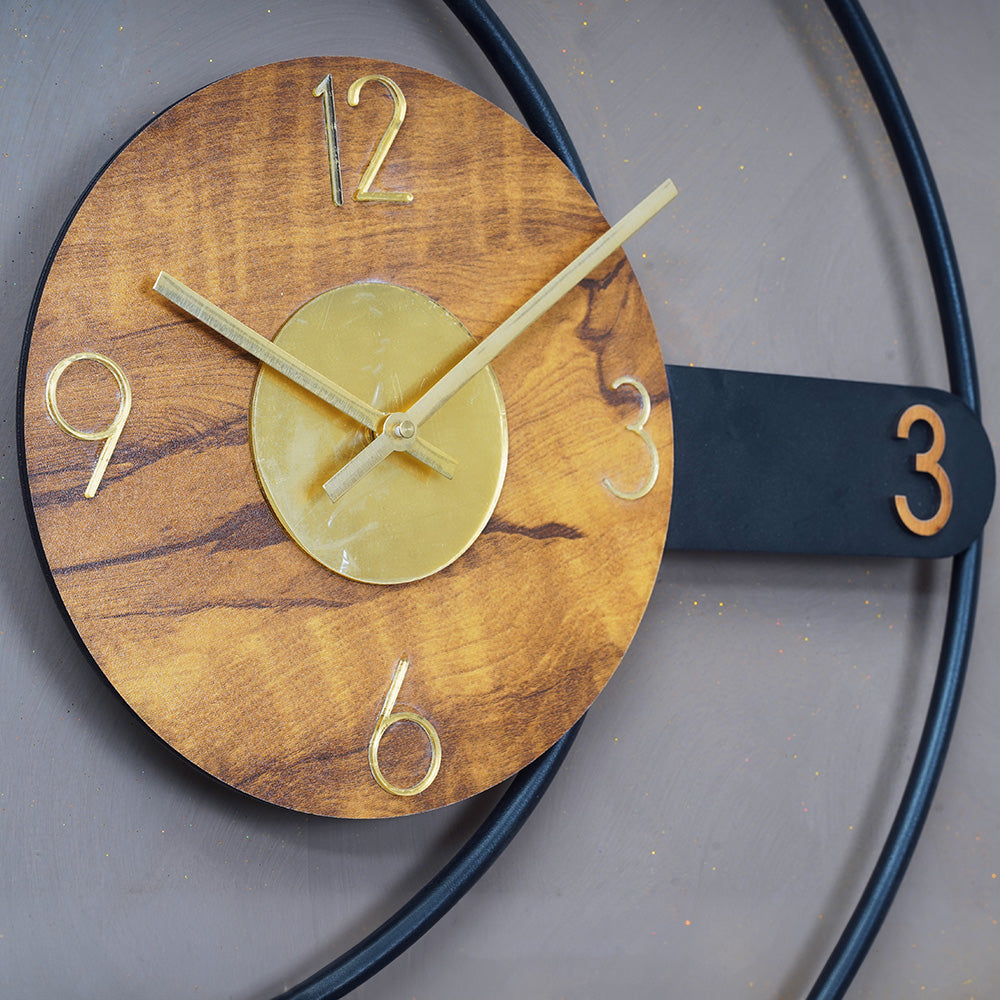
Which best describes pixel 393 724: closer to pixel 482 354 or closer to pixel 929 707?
pixel 482 354

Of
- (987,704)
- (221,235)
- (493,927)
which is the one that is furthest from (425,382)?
(987,704)

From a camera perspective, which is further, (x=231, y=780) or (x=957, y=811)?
(x=957, y=811)

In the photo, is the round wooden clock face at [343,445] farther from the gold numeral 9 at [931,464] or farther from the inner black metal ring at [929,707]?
the gold numeral 9 at [931,464]

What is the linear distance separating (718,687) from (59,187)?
0.53 meters

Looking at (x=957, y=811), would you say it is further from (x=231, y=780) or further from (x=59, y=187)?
(x=59, y=187)

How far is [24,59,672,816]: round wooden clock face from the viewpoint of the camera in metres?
0.51

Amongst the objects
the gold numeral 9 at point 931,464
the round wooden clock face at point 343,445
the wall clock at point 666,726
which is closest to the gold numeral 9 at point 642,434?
the round wooden clock face at point 343,445

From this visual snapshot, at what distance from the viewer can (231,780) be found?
529mm

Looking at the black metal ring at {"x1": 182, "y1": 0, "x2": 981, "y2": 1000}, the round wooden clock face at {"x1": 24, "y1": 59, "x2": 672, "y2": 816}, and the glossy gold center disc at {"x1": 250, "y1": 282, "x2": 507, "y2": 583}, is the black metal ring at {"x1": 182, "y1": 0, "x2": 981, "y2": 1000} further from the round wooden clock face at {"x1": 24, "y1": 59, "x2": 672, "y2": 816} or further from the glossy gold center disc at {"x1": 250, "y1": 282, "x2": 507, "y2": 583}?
the glossy gold center disc at {"x1": 250, "y1": 282, "x2": 507, "y2": 583}

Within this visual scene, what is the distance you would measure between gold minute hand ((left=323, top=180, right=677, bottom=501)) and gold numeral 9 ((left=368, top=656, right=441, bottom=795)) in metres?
0.11

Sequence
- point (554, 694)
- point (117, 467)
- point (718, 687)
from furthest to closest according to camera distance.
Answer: point (718, 687), point (554, 694), point (117, 467)

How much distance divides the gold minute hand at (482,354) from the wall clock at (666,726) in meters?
0.12

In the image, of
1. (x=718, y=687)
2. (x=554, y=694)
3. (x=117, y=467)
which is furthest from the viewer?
(x=718, y=687)

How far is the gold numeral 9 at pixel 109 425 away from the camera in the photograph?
1.62ft
